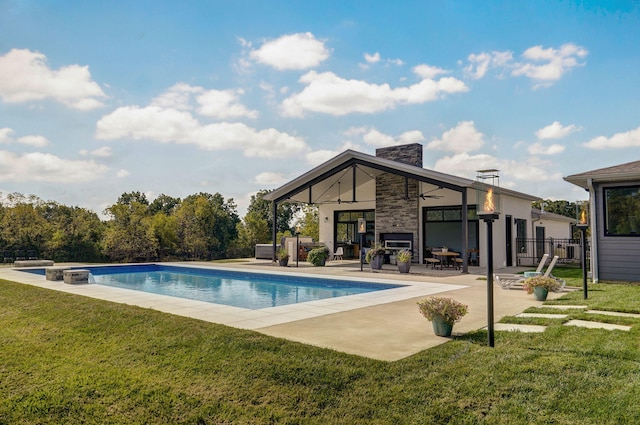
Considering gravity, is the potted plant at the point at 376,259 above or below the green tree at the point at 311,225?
below

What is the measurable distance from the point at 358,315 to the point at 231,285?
7.49 m

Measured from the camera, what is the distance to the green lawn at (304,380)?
329 centimetres

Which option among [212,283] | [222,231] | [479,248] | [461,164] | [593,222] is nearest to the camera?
[593,222]

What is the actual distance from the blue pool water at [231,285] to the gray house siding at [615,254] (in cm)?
531

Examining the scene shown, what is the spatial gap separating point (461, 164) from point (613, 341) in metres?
18.6

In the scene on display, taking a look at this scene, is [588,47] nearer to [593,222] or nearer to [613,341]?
[593,222]

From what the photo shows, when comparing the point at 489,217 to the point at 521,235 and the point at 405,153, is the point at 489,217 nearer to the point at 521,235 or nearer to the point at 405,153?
the point at 405,153

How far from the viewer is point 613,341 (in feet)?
15.5

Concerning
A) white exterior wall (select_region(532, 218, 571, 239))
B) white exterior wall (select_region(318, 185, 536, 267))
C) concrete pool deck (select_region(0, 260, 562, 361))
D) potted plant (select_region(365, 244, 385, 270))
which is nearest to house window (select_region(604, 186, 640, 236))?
concrete pool deck (select_region(0, 260, 562, 361))

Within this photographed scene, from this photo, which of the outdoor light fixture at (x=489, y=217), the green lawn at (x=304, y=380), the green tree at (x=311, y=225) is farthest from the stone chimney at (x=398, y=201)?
the outdoor light fixture at (x=489, y=217)

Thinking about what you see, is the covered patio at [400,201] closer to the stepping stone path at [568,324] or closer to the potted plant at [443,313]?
the stepping stone path at [568,324]

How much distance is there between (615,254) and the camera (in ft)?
36.0

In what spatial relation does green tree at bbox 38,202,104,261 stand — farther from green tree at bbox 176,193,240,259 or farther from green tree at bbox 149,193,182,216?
green tree at bbox 149,193,182,216

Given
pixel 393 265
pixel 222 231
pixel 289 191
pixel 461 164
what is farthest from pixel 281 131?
pixel 222 231
